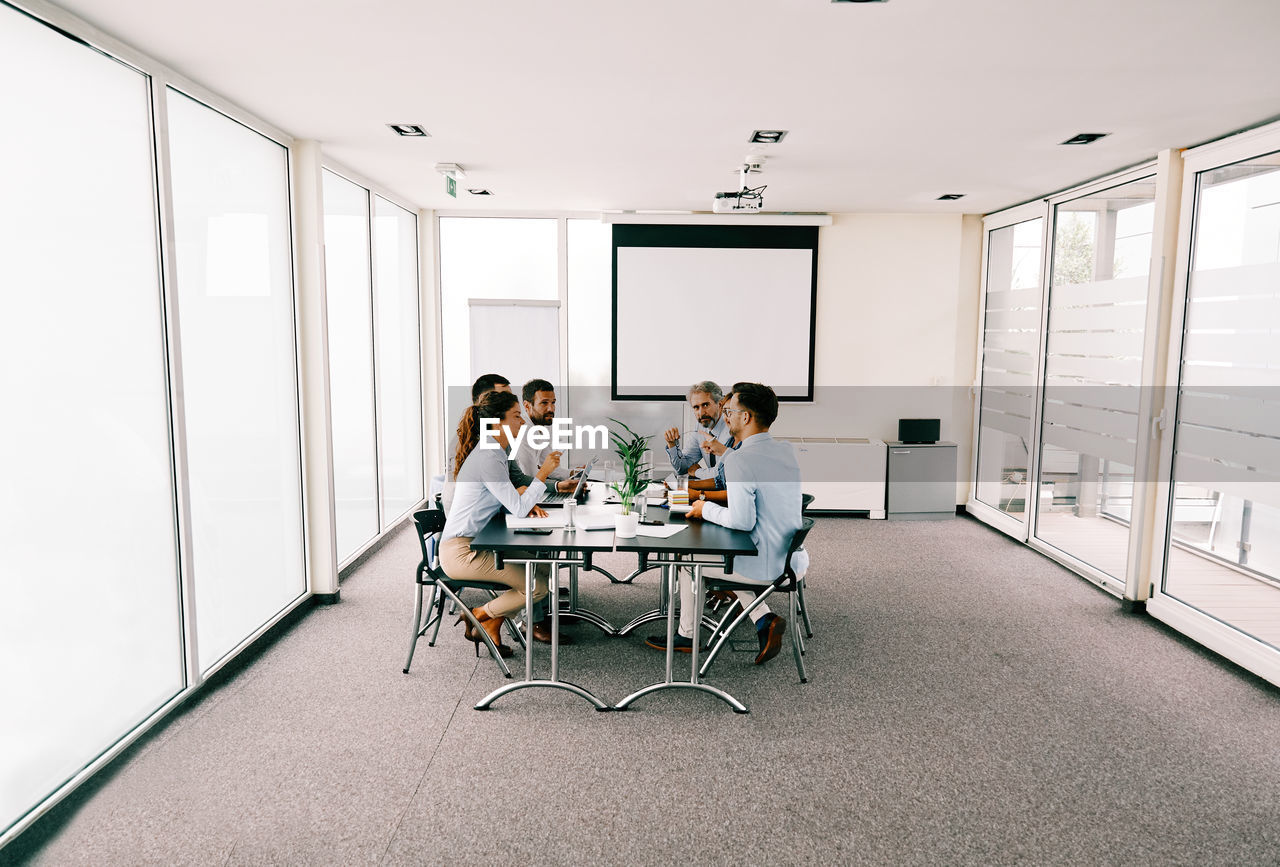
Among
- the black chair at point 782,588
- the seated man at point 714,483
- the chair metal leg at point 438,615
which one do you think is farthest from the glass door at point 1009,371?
the chair metal leg at point 438,615

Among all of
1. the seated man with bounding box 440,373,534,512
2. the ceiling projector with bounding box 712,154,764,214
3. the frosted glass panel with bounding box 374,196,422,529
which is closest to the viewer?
the seated man with bounding box 440,373,534,512

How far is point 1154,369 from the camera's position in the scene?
522cm

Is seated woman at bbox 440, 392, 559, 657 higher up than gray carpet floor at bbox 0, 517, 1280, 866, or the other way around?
seated woman at bbox 440, 392, 559, 657

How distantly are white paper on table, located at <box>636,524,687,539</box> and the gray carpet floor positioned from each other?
2.87 ft

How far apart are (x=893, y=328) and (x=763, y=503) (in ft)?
16.8

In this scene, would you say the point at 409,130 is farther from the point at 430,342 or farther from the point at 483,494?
the point at 430,342

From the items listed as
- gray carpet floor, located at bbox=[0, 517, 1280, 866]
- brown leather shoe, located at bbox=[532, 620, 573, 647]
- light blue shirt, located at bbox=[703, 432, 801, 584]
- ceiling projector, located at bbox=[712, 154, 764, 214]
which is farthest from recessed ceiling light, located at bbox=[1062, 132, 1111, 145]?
brown leather shoe, located at bbox=[532, 620, 573, 647]

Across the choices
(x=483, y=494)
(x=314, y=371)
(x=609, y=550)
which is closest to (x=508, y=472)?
(x=483, y=494)

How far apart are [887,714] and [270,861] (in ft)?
9.15

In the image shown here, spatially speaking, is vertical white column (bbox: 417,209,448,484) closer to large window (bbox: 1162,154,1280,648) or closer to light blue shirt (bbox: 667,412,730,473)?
light blue shirt (bbox: 667,412,730,473)

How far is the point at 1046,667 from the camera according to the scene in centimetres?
442

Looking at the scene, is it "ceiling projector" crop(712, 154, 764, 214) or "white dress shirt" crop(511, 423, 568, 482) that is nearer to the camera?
"white dress shirt" crop(511, 423, 568, 482)

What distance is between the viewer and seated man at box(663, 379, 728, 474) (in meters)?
5.72

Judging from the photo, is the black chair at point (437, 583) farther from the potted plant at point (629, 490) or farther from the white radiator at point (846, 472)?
the white radiator at point (846, 472)
